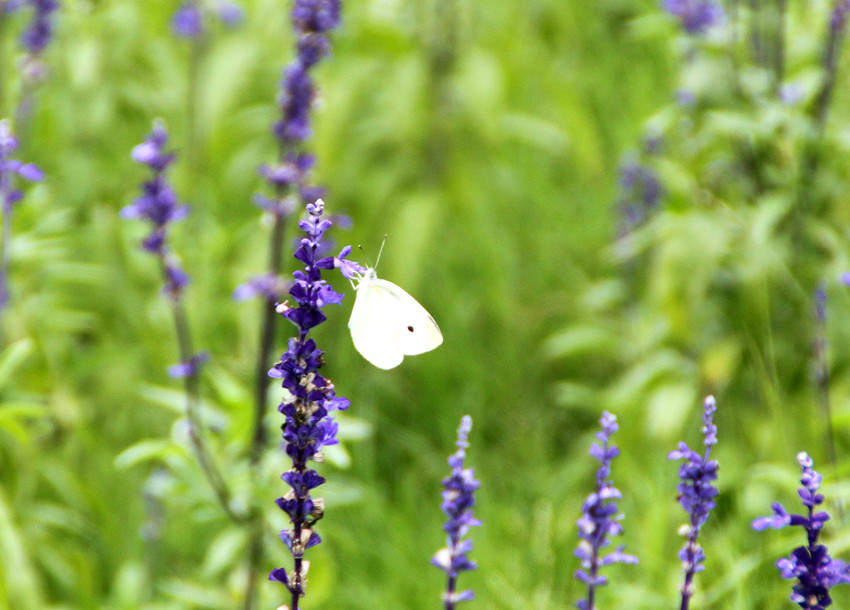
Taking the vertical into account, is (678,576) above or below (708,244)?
below

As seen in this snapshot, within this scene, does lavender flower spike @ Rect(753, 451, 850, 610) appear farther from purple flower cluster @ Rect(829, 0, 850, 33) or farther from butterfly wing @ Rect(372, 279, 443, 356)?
purple flower cluster @ Rect(829, 0, 850, 33)

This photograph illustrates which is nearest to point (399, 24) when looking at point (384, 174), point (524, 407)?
point (384, 174)

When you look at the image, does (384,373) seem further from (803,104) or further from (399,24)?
(803,104)

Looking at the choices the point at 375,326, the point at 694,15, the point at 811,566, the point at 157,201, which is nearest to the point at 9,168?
the point at 157,201

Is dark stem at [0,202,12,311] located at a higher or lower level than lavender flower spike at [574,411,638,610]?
higher

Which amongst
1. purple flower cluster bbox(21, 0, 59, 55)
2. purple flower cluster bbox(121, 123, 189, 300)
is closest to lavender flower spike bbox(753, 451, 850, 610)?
purple flower cluster bbox(121, 123, 189, 300)

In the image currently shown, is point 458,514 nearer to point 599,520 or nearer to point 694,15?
point 599,520
